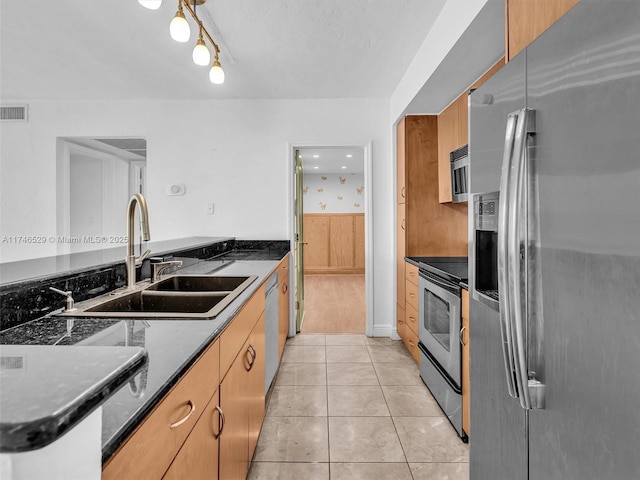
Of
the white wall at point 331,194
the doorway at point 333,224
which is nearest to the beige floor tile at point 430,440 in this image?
the doorway at point 333,224

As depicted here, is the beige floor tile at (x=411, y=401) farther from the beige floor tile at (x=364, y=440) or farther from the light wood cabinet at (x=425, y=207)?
the light wood cabinet at (x=425, y=207)

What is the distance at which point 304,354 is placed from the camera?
3.23 metres

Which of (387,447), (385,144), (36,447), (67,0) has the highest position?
(67,0)

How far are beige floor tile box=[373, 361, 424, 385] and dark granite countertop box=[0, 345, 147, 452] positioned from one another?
2.48 metres

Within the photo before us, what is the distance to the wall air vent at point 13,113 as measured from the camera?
12.0 feet

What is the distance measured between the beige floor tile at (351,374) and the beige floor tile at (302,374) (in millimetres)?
55

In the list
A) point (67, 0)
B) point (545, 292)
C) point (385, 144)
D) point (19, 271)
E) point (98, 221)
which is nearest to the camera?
point (545, 292)

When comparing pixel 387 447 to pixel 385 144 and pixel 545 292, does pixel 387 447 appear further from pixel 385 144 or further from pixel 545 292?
pixel 385 144

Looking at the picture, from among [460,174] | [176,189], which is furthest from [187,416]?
[176,189]

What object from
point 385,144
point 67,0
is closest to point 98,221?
point 67,0

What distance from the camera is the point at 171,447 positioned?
0.76 meters

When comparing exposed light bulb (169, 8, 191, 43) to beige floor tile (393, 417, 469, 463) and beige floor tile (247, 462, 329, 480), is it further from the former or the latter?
beige floor tile (393, 417, 469, 463)

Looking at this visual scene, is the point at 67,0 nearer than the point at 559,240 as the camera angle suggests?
No

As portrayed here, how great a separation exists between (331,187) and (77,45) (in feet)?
20.2
